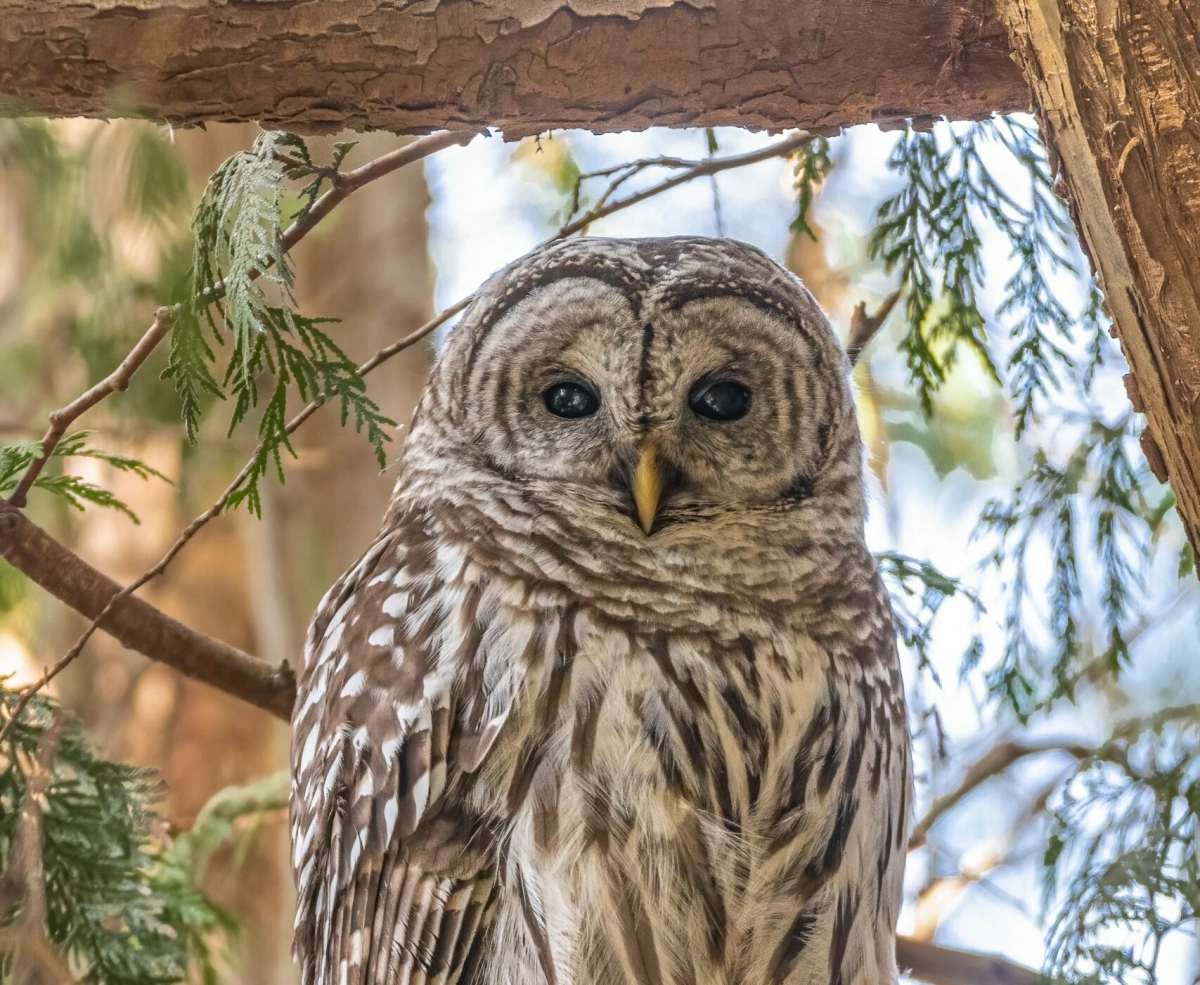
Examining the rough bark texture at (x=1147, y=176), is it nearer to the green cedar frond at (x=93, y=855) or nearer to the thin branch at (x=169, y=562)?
the thin branch at (x=169, y=562)

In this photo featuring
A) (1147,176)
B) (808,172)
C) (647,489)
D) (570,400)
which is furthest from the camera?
(808,172)

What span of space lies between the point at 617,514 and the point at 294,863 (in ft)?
3.47

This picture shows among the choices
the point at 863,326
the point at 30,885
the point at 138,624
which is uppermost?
the point at 863,326

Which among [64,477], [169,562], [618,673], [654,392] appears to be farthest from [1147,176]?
[64,477]

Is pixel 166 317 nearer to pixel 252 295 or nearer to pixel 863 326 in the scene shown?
pixel 252 295

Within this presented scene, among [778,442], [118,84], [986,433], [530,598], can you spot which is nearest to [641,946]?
[530,598]

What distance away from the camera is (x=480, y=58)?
7.23 feet

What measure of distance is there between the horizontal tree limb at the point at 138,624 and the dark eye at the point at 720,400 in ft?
4.03

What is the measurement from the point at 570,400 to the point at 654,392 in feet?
0.64

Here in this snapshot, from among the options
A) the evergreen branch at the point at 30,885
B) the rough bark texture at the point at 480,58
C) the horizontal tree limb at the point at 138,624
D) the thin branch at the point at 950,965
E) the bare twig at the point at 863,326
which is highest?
the rough bark texture at the point at 480,58

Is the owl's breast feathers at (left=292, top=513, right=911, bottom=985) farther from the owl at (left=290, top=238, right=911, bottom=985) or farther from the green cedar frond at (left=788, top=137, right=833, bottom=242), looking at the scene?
the green cedar frond at (left=788, top=137, right=833, bottom=242)

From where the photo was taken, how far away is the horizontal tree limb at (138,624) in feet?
8.96

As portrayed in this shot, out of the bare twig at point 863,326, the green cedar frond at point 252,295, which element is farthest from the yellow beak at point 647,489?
the bare twig at point 863,326

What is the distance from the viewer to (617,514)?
263cm
